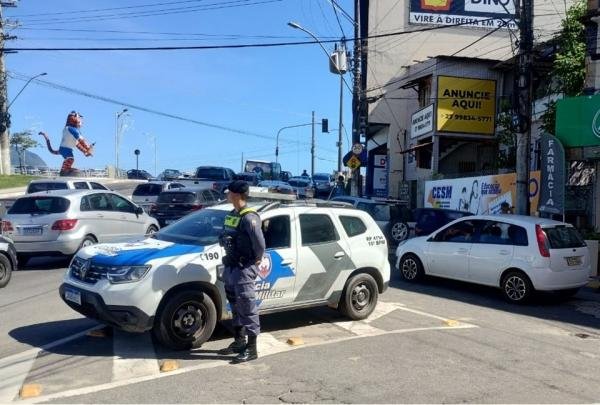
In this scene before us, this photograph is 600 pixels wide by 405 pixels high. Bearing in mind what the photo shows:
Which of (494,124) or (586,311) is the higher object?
(494,124)

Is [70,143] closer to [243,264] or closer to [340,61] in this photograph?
[340,61]

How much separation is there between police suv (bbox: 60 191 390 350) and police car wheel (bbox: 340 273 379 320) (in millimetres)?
14

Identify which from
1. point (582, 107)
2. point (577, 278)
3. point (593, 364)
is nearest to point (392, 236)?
point (582, 107)

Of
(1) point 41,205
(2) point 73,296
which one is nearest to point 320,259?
(2) point 73,296

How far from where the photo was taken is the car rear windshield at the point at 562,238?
9930 millimetres

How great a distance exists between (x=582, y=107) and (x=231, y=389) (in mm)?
12826

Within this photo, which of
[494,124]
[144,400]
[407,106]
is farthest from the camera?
[407,106]

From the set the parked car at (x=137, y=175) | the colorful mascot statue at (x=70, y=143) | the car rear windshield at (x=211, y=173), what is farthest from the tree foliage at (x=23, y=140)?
the car rear windshield at (x=211, y=173)

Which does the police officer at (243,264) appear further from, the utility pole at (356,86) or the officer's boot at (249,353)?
the utility pole at (356,86)

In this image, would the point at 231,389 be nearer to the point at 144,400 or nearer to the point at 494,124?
the point at 144,400

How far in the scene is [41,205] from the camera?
40.5 feet

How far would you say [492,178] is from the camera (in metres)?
18.9

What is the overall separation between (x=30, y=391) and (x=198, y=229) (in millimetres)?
2679

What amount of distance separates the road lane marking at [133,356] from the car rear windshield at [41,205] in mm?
5948
